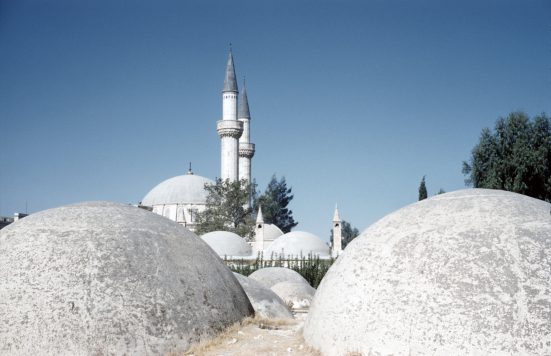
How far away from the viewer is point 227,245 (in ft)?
132

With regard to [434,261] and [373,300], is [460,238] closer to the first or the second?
[434,261]

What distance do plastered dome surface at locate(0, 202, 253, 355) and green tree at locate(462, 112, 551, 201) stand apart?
114 feet

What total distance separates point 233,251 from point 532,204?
3417 cm

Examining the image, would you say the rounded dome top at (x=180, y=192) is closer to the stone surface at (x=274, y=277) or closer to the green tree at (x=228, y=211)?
the green tree at (x=228, y=211)

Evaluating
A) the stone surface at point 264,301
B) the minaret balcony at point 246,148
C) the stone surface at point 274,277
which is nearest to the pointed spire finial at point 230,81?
the minaret balcony at point 246,148

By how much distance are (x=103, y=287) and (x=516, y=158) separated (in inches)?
1468

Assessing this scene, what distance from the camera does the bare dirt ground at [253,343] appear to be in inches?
252

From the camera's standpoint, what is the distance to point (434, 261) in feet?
18.9

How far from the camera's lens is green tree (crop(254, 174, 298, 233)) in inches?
3073

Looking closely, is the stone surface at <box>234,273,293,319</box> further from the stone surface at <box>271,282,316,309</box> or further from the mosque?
the mosque

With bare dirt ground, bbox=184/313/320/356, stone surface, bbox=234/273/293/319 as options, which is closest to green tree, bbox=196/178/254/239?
stone surface, bbox=234/273/293/319

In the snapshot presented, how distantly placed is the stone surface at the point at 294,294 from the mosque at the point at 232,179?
1705 cm

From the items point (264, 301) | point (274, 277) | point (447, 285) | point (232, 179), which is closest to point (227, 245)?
point (232, 179)

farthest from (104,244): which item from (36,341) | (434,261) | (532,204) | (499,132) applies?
(499,132)
